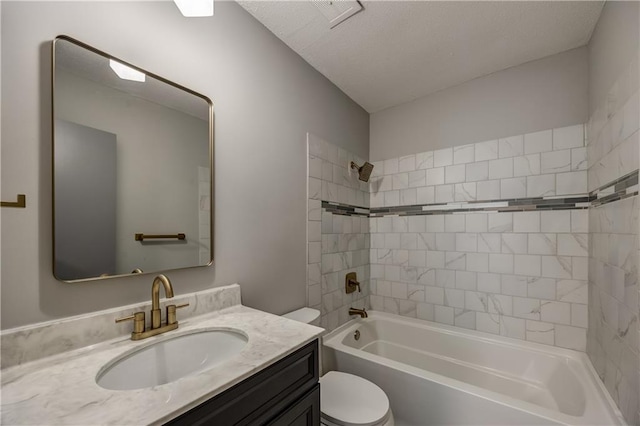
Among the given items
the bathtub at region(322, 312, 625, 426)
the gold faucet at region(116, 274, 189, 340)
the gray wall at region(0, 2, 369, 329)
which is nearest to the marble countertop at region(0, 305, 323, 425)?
the gold faucet at region(116, 274, 189, 340)

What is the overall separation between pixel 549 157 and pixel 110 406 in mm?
2574

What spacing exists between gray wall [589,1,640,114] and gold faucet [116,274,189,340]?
2016 mm

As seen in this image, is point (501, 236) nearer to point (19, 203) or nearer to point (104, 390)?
point (104, 390)

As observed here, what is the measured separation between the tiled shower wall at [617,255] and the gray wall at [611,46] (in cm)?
7

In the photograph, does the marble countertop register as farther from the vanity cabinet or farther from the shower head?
the shower head

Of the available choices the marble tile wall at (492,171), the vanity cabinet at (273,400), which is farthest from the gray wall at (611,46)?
A: the vanity cabinet at (273,400)

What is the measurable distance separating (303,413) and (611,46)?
223cm

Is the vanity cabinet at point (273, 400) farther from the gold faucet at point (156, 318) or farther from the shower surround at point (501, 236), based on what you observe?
the shower surround at point (501, 236)

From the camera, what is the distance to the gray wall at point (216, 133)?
805 mm

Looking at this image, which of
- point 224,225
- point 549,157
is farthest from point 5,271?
point 549,157

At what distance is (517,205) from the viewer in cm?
196

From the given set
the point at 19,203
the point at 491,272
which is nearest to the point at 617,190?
the point at 491,272

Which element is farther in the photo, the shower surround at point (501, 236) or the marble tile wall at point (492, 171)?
the marble tile wall at point (492, 171)

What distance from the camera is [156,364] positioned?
0.95 metres
